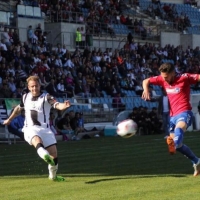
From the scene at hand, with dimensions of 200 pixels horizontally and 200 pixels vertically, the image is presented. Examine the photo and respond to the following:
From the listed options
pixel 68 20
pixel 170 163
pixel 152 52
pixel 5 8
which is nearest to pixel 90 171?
pixel 170 163

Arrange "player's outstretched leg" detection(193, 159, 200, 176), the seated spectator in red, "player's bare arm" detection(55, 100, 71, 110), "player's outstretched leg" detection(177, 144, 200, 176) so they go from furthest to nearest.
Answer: the seated spectator in red, "player's outstretched leg" detection(193, 159, 200, 176), "player's outstretched leg" detection(177, 144, 200, 176), "player's bare arm" detection(55, 100, 71, 110)

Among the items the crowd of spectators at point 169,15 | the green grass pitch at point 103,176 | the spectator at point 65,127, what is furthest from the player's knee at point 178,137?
the crowd of spectators at point 169,15

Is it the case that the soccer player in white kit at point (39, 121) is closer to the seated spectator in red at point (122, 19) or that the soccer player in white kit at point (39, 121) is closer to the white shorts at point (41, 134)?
the white shorts at point (41, 134)

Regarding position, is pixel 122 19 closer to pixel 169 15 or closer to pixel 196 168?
pixel 169 15

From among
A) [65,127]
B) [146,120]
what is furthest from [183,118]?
[146,120]

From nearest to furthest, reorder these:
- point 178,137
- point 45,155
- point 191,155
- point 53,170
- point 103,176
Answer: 1. point 45,155
2. point 178,137
3. point 53,170
4. point 191,155
5. point 103,176

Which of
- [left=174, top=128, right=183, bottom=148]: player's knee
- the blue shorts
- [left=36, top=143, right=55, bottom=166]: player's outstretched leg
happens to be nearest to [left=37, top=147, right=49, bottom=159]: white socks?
[left=36, top=143, right=55, bottom=166]: player's outstretched leg

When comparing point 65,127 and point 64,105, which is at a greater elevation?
point 64,105

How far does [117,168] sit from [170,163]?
1.49 meters

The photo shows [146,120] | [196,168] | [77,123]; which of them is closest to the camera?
[196,168]

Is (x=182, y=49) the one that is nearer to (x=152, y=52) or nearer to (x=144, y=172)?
(x=152, y=52)

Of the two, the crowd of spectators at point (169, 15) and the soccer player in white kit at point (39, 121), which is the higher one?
the crowd of spectators at point (169, 15)

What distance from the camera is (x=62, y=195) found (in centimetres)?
1027

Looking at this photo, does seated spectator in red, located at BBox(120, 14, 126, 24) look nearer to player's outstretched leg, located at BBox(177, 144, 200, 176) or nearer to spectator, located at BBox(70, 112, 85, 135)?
spectator, located at BBox(70, 112, 85, 135)
